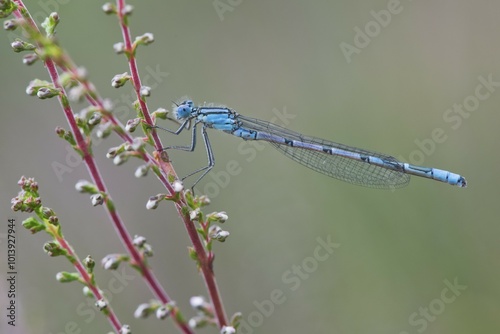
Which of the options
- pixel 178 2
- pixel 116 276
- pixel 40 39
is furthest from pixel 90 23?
pixel 40 39

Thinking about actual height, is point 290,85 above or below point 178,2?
below

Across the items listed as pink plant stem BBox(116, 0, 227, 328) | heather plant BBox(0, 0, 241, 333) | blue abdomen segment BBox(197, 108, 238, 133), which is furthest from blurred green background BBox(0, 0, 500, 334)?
pink plant stem BBox(116, 0, 227, 328)

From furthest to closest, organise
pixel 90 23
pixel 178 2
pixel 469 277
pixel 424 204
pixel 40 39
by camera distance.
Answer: pixel 178 2 → pixel 90 23 → pixel 424 204 → pixel 469 277 → pixel 40 39

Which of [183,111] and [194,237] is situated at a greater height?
[183,111]

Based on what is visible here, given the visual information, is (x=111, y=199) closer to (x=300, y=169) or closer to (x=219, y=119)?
(x=219, y=119)

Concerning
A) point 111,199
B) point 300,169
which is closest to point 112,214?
point 111,199

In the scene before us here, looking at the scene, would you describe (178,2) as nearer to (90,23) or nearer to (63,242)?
(90,23)
